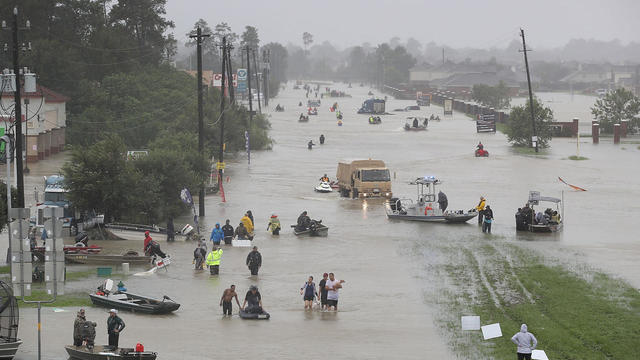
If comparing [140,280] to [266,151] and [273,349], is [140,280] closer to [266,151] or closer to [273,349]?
[273,349]

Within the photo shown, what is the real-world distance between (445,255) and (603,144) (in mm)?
65451

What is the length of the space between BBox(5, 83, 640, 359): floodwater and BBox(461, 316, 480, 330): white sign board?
65cm

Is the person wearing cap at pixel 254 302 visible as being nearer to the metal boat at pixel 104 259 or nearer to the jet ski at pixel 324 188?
the metal boat at pixel 104 259

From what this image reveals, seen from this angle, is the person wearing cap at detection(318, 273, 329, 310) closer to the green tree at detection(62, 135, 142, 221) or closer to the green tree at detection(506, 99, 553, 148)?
the green tree at detection(62, 135, 142, 221)

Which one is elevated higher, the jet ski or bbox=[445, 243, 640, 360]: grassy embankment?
the jet ski

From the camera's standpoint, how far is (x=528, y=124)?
91.7 m

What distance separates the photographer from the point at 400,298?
30953 mm

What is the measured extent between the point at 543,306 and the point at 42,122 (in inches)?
2018

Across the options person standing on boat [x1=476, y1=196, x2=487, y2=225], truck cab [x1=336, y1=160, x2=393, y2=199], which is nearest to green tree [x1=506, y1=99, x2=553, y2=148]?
truck cab [x1=336, y1=160, x2=393, y2=199]

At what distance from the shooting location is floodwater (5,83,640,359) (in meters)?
25.4

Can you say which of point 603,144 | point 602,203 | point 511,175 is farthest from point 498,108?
point 602,203

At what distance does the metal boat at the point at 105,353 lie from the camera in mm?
21844

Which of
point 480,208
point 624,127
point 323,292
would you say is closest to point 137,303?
point 323,292

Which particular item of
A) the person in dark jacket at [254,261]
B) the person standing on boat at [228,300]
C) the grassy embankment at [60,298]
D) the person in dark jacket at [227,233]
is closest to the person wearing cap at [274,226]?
the person in dark jacket at [227,233]
